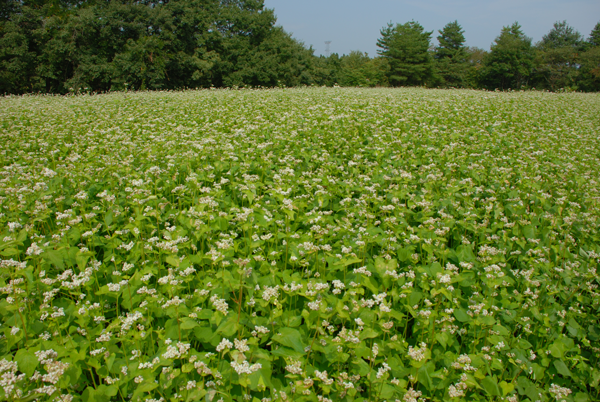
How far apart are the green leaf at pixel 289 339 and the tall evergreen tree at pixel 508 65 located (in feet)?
247

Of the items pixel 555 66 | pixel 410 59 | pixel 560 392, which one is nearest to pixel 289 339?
pixel 560 392

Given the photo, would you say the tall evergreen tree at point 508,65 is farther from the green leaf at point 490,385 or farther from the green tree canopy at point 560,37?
the green leaf at point 490,385

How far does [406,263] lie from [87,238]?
3622 mm

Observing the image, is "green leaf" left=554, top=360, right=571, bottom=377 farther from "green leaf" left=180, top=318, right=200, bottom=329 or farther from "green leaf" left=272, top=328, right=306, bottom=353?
"green leaf" left=180, top=318, right=200, bottom=329

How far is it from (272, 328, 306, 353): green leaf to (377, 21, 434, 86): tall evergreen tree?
6627cm

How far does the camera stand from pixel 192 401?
2.01m

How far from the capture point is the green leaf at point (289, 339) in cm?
212

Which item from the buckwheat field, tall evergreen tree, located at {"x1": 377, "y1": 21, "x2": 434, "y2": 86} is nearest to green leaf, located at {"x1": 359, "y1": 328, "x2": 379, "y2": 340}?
the buckwheat field

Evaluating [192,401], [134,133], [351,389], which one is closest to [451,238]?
[351,389]

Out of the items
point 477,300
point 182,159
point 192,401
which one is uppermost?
point 182,159

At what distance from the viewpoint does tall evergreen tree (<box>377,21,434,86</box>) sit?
60.8 meters

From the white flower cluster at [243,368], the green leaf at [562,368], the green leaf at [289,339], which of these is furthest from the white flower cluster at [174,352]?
the green leaf at [562,368]

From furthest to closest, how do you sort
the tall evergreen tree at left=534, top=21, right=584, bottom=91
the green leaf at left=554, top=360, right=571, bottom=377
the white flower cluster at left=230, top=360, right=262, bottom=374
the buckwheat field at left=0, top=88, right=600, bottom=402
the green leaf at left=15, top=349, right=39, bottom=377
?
1. the tall evergreen tree at left=534, top=21, right=584, bottom=91
2. the green leaf at left=554, top=360, right=571, bottom=377
3. the buckwheat field at left=0, top=88, right=600, bottom=402
4. the green leaf at left=15, top=349, right=39, bottom=377
5. the white flower cluster at left=230, top=360, right=262, bottom=374

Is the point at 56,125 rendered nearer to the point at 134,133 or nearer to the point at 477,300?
the point at 134,133
